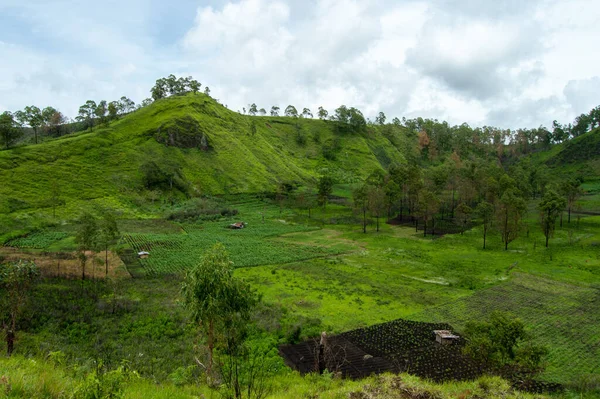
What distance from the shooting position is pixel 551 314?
34781 mm

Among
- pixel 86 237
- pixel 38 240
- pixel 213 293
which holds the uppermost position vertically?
pixel 86 237

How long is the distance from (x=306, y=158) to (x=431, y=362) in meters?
143

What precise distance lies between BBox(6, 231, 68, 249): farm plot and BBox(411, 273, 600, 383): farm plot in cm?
5414

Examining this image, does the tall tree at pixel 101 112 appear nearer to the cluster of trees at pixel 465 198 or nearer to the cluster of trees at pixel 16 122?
the cluster of trees at pixel 16 122

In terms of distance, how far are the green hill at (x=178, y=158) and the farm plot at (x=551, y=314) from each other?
244ft

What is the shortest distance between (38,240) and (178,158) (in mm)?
59794

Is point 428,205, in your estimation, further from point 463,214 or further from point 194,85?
point 194,85

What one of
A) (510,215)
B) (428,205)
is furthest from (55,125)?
(510,215)

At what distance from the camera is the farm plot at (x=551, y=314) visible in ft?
86.4

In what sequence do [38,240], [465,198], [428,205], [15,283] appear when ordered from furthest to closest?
[465,198] → [428,205] → [38,240] → [15,283]

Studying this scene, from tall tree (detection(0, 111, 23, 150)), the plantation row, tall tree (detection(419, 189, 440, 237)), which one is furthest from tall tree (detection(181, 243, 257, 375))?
tall tree (detection(0, 111, 23, 150))

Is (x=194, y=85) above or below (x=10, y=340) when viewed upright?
above

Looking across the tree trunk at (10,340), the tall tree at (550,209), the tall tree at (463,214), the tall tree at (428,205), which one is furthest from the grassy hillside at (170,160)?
the tall tree at (550,209)

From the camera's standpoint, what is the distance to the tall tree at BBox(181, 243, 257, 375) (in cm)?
1861
